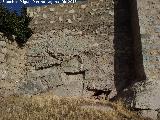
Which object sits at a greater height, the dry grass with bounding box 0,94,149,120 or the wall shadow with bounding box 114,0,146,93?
the wall shadow with bounding box 114,0,146,93

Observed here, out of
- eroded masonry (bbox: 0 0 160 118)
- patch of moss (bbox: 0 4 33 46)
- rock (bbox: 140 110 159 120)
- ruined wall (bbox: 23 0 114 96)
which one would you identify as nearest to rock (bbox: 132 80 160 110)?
rock (bbox: 140 110 159 120)

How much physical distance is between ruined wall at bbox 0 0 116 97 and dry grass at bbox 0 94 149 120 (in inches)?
56.3

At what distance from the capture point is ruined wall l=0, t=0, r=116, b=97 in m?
14.0

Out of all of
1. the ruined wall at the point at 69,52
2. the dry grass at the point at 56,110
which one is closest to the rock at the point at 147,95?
the dry grass at the point at 56,110

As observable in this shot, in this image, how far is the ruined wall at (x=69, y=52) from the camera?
14.0m

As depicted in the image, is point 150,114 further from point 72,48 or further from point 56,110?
point 72,48

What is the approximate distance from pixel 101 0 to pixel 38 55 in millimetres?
2915

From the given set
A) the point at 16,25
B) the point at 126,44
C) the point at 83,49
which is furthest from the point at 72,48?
the point at 16,25

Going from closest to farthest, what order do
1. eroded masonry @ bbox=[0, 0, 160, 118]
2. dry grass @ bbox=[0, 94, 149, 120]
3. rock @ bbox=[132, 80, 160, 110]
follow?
dry grass @ bbox=[0, 94, 149, 120]
rock @ bbox=[132, 80, 160, 110]
eroded masonry @ bbox=[0, 0, 160, 118]

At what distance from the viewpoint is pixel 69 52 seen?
14.6 meters

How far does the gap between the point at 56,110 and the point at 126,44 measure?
3.99 m

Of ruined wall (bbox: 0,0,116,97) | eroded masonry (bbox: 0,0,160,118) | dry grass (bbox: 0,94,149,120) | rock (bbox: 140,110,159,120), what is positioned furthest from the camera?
ruined wall (bbox: 0,0,116,97)

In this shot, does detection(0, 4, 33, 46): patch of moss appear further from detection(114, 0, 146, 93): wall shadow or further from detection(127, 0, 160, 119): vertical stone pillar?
detection(127, 0, 160, 119): vertical stone pillar

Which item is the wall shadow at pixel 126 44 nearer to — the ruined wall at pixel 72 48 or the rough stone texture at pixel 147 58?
the rough stone texture at pixel 147 58
